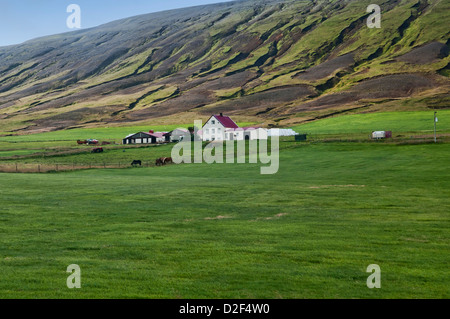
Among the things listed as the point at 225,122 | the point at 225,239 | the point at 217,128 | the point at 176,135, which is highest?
the point at 225,122

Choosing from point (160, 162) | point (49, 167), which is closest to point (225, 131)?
point (160, 162)

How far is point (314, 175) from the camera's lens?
61281mm

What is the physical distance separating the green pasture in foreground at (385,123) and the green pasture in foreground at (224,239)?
86.0 meters

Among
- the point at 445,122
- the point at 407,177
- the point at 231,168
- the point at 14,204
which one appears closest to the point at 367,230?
the point at 14,204

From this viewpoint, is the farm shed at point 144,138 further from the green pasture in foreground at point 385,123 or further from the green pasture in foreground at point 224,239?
the green pasture in foreground at point 224,239

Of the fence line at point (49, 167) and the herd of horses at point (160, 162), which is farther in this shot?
the herd of horses at point (160, 162)

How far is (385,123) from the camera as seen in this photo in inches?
5733

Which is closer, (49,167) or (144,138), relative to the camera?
(49,167)

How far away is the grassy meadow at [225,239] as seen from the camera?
1689 centimetres

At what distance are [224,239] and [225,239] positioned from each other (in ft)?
0.18

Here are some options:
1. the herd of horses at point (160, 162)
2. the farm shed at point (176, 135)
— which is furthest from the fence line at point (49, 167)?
the farm shed at point (176, 135)

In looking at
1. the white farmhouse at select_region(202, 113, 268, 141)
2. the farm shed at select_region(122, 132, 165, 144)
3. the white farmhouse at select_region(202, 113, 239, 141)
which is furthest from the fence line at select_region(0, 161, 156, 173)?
the farm shed at select_region(122, 132, 165, 144)

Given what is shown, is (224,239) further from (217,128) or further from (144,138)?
(144,138)

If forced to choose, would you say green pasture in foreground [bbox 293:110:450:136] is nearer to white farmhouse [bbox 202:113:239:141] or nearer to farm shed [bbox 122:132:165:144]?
white farmhouse [bbox 202:113:239:141]
